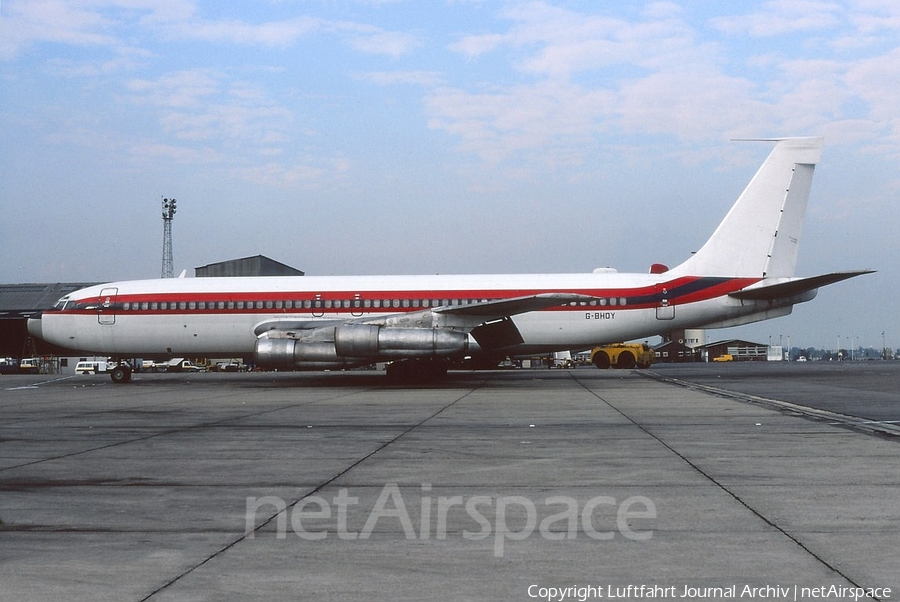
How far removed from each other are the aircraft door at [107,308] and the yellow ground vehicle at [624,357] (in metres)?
28.8

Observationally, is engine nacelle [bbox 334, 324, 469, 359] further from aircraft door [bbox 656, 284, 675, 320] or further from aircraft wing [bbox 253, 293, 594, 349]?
aircraft door [bbox 656, 284, 675, 320]

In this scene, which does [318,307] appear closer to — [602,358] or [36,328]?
[36,328]

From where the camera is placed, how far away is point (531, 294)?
26656 mm

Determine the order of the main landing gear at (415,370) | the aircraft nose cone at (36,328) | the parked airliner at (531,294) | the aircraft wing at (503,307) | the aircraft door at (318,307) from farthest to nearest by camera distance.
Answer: the aircraft nose cone at (36,328)
the main landing gear at (415,370)
the aircraft door at (318,307)
the parked airliner at (531,294)
the aircraft wing at (503,307)

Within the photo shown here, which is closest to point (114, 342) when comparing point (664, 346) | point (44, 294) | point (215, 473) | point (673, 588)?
point (215, 473)

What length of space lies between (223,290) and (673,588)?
2497 centimetres

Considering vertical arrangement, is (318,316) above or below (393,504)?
above

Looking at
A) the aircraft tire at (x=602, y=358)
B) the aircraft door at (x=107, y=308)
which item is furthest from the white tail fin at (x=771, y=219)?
the aircraft tire at (x=602, y=358)

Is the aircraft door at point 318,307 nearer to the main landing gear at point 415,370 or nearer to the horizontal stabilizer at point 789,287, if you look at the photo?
the main landing gear at point 415,370

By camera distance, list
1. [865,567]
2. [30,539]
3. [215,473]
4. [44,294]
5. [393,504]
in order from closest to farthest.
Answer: [865,567], [30,539], [393,504], [215,473], [44,294]

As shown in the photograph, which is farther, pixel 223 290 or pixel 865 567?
pixel 223 290

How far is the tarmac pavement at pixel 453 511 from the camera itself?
4.32m

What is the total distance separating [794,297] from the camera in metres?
26.8

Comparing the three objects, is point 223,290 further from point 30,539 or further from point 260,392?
point 30,539
